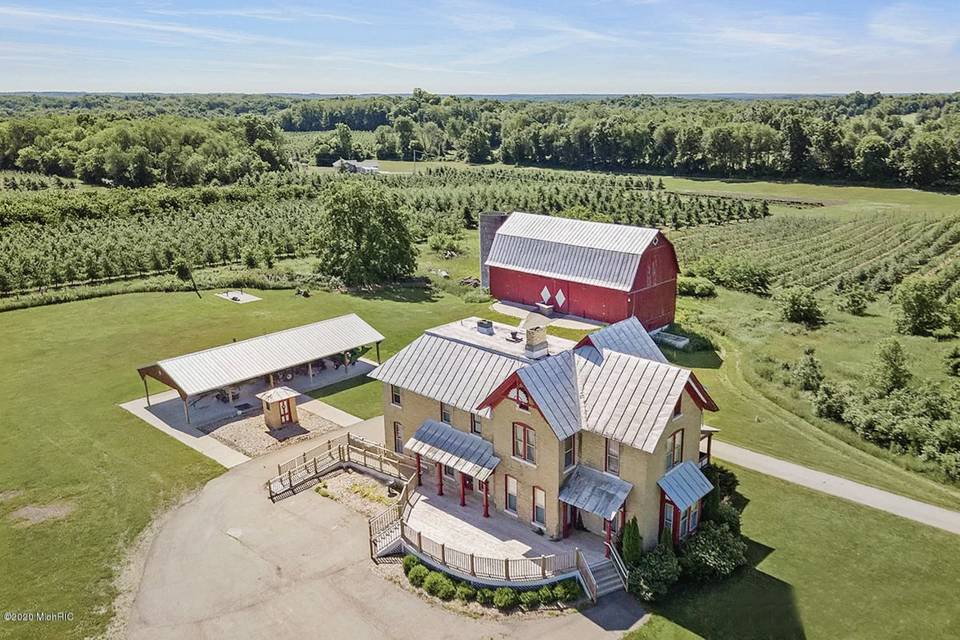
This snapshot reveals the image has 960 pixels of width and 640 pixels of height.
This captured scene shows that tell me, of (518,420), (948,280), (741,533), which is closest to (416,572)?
(518,420)

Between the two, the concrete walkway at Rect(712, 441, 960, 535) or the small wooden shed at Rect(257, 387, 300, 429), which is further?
the small wooden shed at Rect(257, 387, 300, 429)

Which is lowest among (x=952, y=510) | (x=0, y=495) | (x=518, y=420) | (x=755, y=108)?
(x=0, y=495)

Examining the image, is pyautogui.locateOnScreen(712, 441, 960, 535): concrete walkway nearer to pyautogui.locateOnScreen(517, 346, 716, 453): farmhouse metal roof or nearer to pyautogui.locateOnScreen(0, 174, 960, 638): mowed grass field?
pyautogui.locateOnScreen(0, 174, 960, 638): mowed grass field

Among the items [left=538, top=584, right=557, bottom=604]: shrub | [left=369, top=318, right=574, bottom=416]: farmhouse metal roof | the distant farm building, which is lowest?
[left=538, top=584, right=557, bottom=604]: shrub

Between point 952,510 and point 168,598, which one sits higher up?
point 952,510

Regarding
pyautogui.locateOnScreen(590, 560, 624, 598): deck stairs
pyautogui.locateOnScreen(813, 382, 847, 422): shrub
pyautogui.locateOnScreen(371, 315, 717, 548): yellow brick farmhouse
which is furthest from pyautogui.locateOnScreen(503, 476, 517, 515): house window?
pyautogui.locateOnScreen(813, 382, 847, 422): shrub

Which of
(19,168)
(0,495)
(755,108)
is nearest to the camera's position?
(0,495)

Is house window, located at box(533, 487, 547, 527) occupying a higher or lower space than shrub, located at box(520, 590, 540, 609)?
higher

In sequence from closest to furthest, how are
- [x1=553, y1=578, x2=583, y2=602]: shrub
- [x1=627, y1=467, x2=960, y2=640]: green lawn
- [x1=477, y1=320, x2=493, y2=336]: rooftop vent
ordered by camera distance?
[x1=627, y1=467, x2=960, y2=640]: green lawn < [x1=553, y1=578, x2=583, y2=602]: shrub < [x1=477, y1=320, x2=493, y2=336]: rooftop vent

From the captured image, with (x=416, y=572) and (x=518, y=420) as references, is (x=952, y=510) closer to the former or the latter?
(x=518, y=420)
